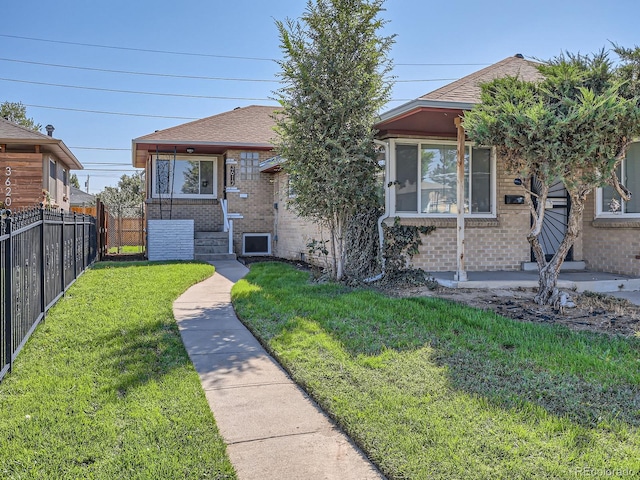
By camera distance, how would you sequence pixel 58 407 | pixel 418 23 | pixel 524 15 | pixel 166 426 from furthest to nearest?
1. pixel 418 23
2. pixel 524 15
3. pixel 58 407
4. pixel 166 426

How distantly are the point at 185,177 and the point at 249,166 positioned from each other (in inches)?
87.9

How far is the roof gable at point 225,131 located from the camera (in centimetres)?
1463

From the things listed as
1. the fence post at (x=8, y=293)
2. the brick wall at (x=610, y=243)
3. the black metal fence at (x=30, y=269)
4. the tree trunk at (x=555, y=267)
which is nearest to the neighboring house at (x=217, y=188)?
the black metal fence at (x=30, y=269)

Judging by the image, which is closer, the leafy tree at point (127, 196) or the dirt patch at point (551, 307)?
the dirt patch at point (551, 307)

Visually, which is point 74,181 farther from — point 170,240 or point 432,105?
point 432,105

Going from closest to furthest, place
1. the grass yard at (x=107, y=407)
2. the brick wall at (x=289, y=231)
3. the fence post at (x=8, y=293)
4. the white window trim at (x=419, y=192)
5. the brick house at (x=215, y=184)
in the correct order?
1. the grass yard at (x=107, y=407)
2. the fence post at (x=8, y=293)
3. the white window trim at (x=419, y=192)
4. the brick wall at (x=289, y=231)
5. the brick house at (x=215, y=184)

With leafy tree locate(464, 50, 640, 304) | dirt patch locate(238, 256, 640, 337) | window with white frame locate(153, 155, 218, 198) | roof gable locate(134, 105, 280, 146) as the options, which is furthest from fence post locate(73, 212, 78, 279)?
leafy tree locate(464, 50, 640, 304)

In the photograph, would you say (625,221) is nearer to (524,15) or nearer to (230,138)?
(524,15)

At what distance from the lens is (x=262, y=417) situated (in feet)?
11.5

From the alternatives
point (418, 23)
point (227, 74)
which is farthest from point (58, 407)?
point (227, 74)

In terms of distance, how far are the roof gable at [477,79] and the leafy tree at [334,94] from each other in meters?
1.10

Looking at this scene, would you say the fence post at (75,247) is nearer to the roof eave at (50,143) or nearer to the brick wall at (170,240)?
the brick wall at (170,240)

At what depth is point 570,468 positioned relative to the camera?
2674 millimetres

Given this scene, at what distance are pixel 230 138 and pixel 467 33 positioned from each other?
769cm
